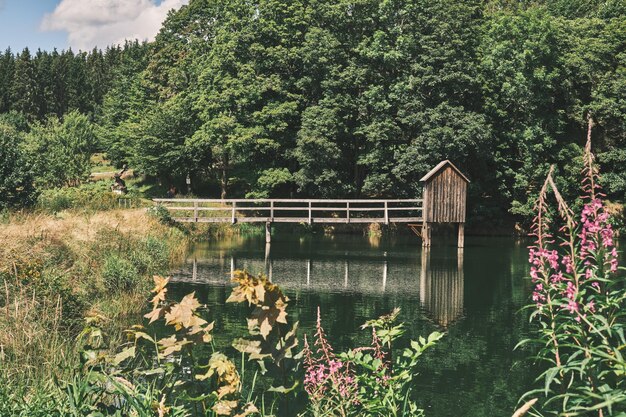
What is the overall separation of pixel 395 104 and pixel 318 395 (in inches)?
1334

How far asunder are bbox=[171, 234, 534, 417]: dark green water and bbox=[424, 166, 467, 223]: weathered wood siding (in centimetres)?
166

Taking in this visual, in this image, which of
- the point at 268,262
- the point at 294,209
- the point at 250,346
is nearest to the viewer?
the point at 250,346

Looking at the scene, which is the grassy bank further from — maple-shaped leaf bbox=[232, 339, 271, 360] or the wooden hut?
the wooden hut

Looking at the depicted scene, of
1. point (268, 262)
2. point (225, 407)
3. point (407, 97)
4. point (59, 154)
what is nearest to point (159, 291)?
point (225, 407)

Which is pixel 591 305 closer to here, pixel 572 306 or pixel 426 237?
pixel 572 306

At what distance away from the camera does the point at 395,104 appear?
37781mm

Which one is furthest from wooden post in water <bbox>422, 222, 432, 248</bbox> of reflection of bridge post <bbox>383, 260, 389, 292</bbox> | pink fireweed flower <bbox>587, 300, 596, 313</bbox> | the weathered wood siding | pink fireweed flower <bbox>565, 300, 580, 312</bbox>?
pink fireweed flower <bbox>565, 300, 580, 312</bbox>

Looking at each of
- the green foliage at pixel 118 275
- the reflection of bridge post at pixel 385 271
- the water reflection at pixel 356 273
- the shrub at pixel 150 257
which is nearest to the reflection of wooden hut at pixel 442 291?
the water reflection at pixel 356 273

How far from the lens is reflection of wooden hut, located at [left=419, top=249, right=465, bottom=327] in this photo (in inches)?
629

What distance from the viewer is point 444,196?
107ft

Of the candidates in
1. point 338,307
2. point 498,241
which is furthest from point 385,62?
point 338,307

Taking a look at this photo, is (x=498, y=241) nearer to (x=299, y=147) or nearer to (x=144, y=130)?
(x=299, y=147)

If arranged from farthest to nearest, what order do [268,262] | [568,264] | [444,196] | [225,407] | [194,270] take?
[444,196] → [268,262] → [194,270] → [225,407] → [568,264]

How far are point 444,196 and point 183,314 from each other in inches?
1145
